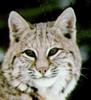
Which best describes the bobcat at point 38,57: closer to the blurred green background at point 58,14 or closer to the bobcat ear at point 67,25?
the bobcat ear at point 67,25

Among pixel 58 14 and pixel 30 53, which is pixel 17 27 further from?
pixel 58 14

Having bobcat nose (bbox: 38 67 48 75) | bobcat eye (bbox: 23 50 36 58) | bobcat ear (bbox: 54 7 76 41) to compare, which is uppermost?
bobcat ear (bbox: 54 7 76 41)

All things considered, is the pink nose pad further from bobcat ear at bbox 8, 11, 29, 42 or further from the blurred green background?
the blurred green background

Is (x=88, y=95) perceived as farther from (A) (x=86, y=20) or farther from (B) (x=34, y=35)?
(B) (x=34, y=35)

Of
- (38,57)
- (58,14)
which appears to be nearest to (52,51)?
(38,57)

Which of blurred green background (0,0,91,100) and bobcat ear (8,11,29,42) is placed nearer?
bobcat ear (8,11,29,42)

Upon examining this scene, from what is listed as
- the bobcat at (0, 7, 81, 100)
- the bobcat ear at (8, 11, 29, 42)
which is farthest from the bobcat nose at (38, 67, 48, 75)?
the bobcat ear at (8, 11, 29, 42)

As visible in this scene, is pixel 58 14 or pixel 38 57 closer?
pixel 38 57
